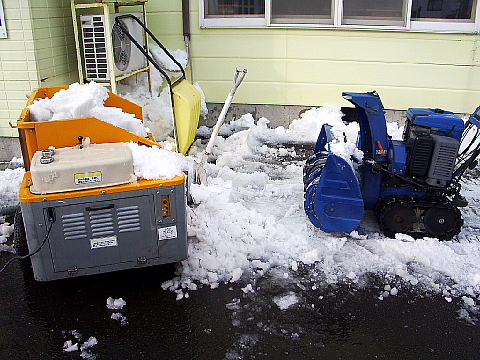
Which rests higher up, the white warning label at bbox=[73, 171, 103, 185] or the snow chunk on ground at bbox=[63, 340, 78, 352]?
the white warning label at bbox=[73, 171, 103, 185]

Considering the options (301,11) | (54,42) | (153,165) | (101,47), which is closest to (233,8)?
(301,11)

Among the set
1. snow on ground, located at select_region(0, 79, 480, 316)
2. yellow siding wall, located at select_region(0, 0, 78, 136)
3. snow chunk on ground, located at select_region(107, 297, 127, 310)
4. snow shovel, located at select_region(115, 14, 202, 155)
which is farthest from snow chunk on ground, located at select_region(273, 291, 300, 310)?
yellow siding wall, located at select_region(0, 0, 78, 136)

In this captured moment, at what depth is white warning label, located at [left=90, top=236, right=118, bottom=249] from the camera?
350 centimetres

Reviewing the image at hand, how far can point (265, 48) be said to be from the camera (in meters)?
7.54

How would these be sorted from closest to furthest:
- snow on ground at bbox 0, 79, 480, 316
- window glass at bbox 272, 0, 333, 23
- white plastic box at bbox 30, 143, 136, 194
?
white plastic box at bbox 30, 143, 136, 194, snow on ground at bbox 0, 79, 480, 316, window glass at bbox 272, 0, 333, 23

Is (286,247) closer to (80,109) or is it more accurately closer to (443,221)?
(443,221)

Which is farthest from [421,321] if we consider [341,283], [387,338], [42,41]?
[42,41]

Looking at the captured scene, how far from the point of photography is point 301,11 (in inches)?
296

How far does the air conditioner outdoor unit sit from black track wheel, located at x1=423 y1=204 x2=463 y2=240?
436 centimetres

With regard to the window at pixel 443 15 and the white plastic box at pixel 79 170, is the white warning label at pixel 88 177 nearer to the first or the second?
the white plastic box at pixel 79 170

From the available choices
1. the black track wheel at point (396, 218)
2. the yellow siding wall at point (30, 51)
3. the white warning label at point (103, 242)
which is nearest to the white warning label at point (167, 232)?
the white warning label at point (103, 242)

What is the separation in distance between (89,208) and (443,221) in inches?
121

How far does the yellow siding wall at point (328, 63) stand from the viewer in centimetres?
719

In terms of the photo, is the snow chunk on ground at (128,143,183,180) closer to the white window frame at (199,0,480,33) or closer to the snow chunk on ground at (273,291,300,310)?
the snow chunk on ground at (273,291,300,310)
